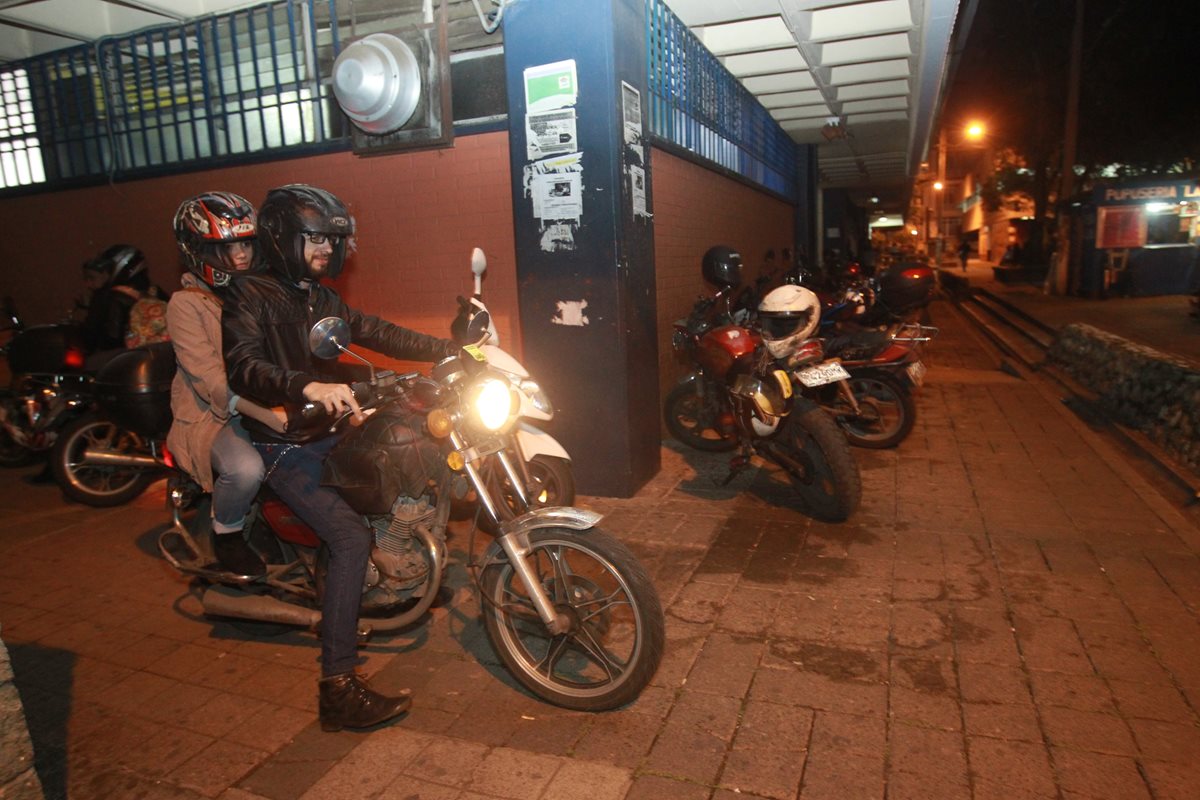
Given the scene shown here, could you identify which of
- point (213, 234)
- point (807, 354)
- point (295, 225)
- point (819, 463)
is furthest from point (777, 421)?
point (213, 234)

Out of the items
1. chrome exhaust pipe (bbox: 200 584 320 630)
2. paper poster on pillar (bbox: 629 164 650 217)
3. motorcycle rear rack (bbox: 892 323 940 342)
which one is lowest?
chrome exhaust pipe (bbox: 200 584 320 630)

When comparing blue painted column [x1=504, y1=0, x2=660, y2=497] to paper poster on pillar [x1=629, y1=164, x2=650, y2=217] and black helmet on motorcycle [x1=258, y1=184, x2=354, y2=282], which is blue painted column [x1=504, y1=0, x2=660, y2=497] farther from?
black helmet on motorcycle [x1=258, y1=184, x2=354, y2=282]

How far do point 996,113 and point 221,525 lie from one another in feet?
111

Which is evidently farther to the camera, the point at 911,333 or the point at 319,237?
the point at 911,333

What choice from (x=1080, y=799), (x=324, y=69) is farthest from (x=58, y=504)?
(x=1080, y=799)

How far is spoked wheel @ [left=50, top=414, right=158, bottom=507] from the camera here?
19.0 ft

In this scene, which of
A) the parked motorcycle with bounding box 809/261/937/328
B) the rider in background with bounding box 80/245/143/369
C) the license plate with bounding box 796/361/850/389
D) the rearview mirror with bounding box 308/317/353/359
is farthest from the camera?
the parked motorcycle with bounding box 809/261/937/328

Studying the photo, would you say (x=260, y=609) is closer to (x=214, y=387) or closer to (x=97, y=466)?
(x=214, y=387)

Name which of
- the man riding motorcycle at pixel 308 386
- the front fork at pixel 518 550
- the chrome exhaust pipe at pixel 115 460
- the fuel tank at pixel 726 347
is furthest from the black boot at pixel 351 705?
the chrome exhaust pipe at pixel 115 460

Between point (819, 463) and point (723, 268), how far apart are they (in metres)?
2.36

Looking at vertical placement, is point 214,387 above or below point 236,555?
above

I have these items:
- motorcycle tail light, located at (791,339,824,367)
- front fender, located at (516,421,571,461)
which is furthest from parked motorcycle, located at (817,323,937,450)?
Answer: front fender, located at (516,421,571,461)

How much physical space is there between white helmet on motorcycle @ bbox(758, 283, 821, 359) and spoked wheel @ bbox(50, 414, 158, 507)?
187 inches

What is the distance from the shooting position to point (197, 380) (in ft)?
10.8
